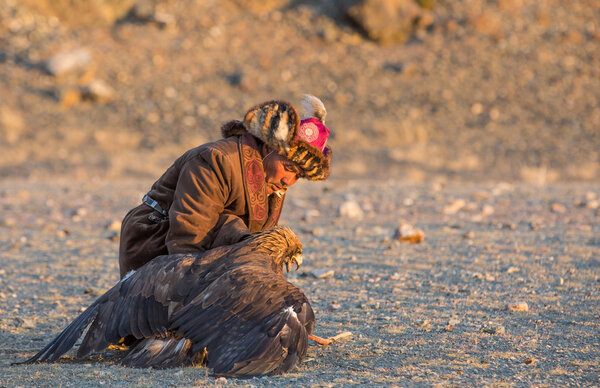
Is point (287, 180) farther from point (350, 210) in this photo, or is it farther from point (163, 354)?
point (350, 210)

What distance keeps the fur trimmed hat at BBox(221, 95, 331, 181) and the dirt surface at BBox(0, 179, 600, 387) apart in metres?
1.06

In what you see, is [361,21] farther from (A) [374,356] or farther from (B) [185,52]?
(A) [374,356]

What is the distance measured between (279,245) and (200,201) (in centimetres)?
51

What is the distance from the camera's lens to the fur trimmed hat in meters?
4.56

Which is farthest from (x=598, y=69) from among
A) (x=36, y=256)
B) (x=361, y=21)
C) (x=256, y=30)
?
(x=36, y=256)

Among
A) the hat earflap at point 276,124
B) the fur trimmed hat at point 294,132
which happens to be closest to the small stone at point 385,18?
the fur trimmed hat at point 294,132

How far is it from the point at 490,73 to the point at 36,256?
1505 centimetres

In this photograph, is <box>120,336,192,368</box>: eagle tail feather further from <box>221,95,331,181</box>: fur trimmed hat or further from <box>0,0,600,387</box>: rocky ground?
<box>221,95,331,181</box>: fur trimmed hat

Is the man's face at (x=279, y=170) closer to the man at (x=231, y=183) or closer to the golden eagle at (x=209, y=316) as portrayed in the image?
the man at (x=231, y=183)

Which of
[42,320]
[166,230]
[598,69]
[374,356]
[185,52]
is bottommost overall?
[42,320]

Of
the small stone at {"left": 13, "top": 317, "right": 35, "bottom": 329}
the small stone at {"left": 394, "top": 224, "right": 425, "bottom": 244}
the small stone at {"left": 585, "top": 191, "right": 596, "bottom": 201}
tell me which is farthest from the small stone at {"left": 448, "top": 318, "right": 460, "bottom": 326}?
the small stone at {"left": 585, "top": 191, "right": 596, "bottom": 201}

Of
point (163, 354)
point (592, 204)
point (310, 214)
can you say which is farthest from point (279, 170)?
point (592, 204)

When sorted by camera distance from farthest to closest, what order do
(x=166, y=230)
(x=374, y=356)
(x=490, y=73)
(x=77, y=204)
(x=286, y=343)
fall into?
(x=490, y=73) < (x=77, y=204) < (x=166, y=230) < (x=374, y=356) < (x=286, y=343)

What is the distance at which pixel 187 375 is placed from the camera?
4.02 meters
